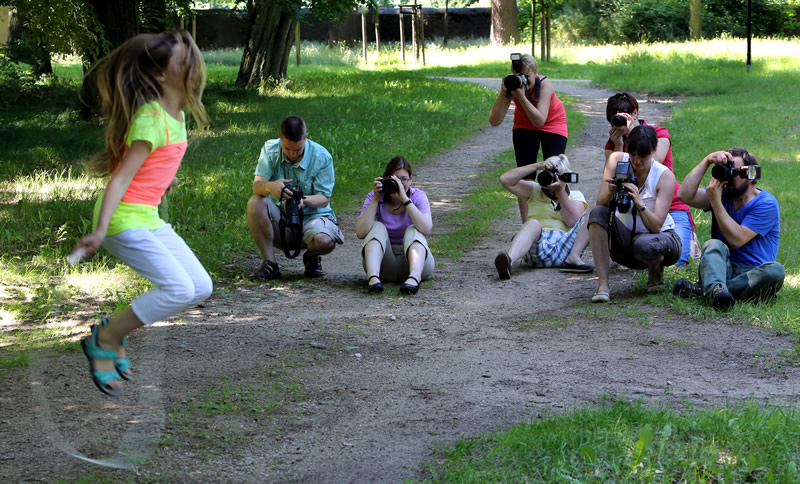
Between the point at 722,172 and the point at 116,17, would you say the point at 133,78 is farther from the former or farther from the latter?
the point at 116,17

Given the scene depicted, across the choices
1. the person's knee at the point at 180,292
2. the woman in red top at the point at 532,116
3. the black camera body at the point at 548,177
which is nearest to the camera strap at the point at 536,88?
the woman in red top at the point at 532,116

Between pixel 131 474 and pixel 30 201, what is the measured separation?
6.20 meters

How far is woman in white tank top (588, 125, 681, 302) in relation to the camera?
621 cm

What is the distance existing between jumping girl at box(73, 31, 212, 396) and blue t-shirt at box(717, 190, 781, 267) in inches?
159

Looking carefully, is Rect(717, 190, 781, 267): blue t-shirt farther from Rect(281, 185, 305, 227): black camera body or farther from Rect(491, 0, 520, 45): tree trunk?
Rect(491, 0, 520, 45): tree trunk

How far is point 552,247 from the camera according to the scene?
7621mm

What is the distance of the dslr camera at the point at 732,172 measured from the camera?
5.91 meters

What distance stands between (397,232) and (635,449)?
3910mm

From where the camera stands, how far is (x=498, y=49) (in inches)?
1310

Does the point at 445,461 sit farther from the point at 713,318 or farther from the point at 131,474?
the point at 713,318

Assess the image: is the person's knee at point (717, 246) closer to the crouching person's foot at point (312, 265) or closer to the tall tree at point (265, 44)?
the crouching person's foot at point (312, 265)

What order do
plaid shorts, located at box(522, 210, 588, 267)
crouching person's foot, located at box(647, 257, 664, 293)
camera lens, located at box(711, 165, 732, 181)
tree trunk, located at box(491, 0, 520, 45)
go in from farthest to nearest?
tree trunk, located at box(491, 0, 520, 45) → plaid shorts, located at box(522, 210, 588, 267) → crouching person's foot, located at box(647, 257, 664, 293) → camera lens, located at box(711, 165, 732, 181)

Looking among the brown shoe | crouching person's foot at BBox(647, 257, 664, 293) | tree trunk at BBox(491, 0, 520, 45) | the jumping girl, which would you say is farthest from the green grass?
tree trunk at BBox(491, 0, 520, 45)

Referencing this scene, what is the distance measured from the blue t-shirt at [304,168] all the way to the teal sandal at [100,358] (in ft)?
11.7
